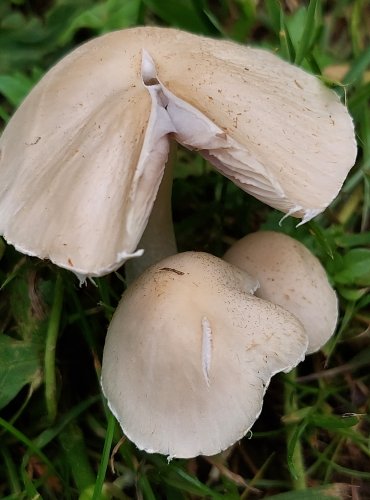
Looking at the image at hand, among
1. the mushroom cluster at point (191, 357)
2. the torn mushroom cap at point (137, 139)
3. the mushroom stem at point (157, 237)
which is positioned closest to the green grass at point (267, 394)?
the mushroom stem at point (157, 237)

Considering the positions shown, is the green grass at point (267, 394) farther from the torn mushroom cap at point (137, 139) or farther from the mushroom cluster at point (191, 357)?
the torn mushroom cap at point (137, 139)

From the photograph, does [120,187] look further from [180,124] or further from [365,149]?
[365,149]

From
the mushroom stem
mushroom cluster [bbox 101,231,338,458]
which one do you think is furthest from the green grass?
mushroom cluster [bbox 101,231,338,458]

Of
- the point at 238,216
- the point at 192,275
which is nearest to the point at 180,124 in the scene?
the point at 192,275

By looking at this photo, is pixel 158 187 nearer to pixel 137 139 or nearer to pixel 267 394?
Result: pixel 137 139

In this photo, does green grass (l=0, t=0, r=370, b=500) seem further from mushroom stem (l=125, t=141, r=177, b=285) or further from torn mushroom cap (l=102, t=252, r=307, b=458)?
torn mushroom cap (l=102, t=252, r=307, b=458)

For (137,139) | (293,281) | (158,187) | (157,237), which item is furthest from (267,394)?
(137,139)
